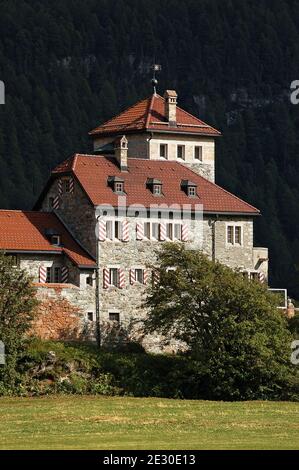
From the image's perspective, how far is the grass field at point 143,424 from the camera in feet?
188

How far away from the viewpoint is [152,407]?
75.5 metres

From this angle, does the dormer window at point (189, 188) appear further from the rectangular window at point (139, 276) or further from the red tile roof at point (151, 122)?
the rectangular window at point (139, 276)

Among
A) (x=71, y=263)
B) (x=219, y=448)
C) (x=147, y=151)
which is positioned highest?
(x=147, y=151)

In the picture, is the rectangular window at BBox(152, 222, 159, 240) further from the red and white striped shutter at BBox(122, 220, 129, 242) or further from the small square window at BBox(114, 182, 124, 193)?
the small square window at BBox(114, 182, 124, 193)

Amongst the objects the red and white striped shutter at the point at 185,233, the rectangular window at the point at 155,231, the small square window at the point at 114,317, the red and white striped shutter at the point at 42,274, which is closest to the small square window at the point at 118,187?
the rectangular window at the point at 155,231

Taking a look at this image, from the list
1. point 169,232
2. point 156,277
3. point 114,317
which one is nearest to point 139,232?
point 169,232

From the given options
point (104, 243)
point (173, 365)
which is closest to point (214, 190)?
point (104, 243)

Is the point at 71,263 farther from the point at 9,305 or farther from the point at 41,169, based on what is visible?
the point at 41,169

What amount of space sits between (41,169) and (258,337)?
365 feet

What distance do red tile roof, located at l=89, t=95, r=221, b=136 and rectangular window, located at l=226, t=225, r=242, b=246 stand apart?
7.67m

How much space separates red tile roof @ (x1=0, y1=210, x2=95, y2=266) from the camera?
92.0 m

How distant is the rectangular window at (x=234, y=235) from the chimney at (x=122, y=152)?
6685mm

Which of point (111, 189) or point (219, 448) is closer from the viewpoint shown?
point (219, 448)

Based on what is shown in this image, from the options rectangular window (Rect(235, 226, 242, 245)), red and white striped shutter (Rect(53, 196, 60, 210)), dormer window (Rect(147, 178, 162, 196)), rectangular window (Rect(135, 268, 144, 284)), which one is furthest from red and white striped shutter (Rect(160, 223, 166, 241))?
red and white striped shutter (Rect(53, 196, 60, 210))
